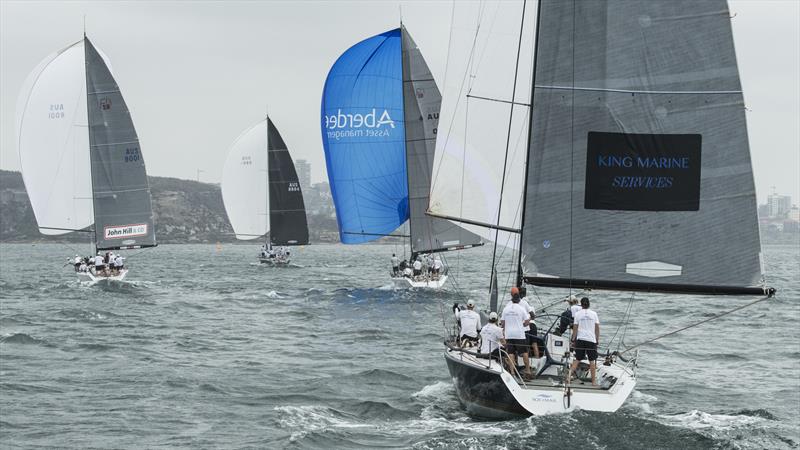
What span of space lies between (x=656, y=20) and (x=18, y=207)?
171 m

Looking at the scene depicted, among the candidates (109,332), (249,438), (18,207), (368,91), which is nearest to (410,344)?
(109,332)

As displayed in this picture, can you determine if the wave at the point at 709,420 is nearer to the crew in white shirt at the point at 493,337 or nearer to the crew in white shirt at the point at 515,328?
the crew in white shirt at the point at 515,328

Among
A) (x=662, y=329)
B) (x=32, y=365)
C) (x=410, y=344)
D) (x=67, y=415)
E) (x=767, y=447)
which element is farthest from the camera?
(x=662, y=329)

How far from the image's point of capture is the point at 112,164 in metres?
47.8

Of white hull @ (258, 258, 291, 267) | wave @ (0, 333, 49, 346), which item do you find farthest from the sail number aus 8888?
wave @ (0, 333, 49, 346)

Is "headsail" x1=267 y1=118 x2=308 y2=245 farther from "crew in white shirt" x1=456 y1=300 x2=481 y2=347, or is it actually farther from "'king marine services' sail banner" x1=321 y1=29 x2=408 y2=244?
"crew in white shirt" x1=456 y1=300 x2=481 y2=347

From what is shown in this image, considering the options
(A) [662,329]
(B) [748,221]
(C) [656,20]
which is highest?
(C) [656,20]

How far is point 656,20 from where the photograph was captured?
15359 mm

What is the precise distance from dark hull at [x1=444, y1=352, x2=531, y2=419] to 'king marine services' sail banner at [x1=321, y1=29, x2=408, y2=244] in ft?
75.5

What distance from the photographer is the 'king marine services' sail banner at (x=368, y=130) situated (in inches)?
1535

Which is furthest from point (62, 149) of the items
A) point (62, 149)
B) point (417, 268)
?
point (417, 268)

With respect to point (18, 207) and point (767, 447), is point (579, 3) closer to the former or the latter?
point (767, 447)

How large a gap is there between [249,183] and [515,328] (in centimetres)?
5738

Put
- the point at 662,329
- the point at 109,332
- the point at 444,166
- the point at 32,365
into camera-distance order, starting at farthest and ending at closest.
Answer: the point at 662,329
the point at 109,332
the point at 32,365
the point at 444,166
